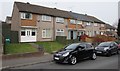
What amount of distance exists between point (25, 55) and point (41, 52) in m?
2.30

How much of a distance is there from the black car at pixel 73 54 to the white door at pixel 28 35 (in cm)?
1427

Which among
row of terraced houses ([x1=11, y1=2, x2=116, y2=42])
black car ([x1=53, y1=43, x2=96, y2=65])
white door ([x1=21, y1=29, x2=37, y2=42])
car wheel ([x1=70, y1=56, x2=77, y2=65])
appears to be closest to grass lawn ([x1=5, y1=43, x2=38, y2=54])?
black car ([x1=53, y1=43, x2=96, y2=65])

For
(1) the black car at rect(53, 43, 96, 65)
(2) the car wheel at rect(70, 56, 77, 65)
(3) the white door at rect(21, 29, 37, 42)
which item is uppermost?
(3) the white door at rect(21, 29, 37, 42)

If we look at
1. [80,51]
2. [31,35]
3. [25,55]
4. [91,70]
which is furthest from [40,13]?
[91,70]

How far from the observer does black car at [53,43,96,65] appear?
551 inches

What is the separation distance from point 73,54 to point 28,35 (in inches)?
641

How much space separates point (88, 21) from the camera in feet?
152

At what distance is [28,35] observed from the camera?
96.8 feet

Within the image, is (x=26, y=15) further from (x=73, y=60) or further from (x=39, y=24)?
(x=73, y=60)

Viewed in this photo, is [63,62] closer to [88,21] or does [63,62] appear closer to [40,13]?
[40,13]

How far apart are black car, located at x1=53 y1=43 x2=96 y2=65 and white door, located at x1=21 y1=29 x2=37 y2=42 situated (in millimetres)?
14275

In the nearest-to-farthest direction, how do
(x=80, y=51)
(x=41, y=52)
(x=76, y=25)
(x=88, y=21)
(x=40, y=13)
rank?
(x=80, y=51) < (x=41, y=52) < (x=40, y=13) < (x=76, y=25) < (x=88, y=21)

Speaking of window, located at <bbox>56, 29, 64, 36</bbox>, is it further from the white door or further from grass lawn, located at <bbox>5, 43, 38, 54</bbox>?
grass lawn, located at <bbox>5, 43, 38, 54</bbox>

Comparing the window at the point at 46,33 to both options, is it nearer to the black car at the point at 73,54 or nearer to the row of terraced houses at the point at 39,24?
the row of terraced houses at the point at 39,24
